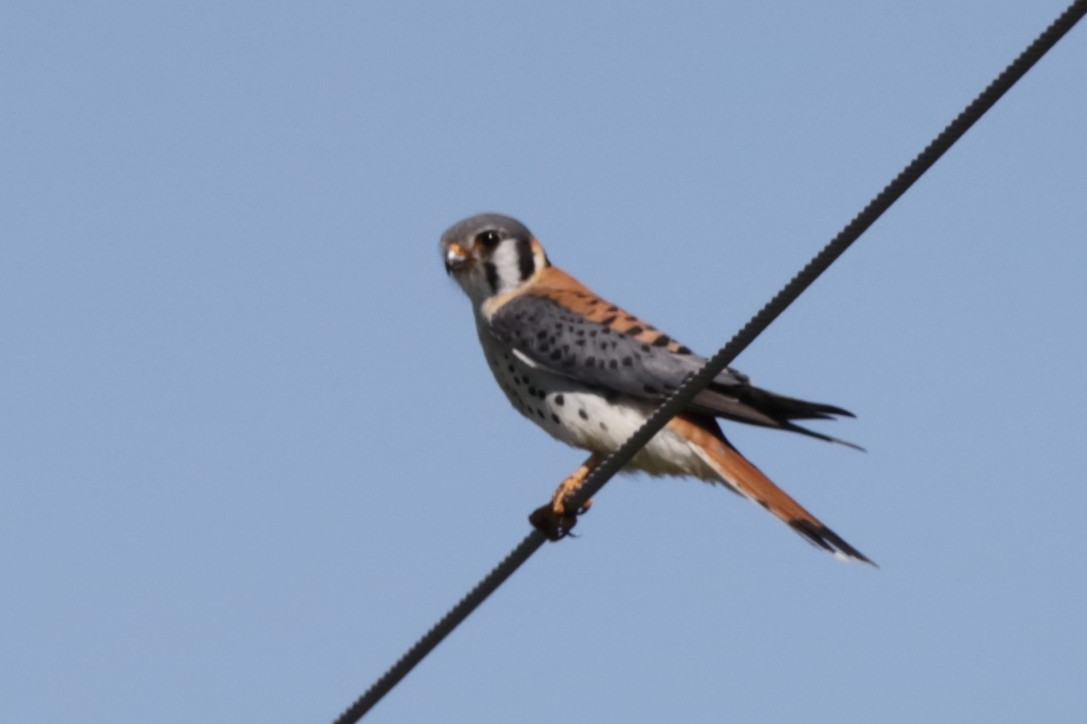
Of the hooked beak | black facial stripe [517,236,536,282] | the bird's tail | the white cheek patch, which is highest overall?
black facial stripe [517,236,536,282]

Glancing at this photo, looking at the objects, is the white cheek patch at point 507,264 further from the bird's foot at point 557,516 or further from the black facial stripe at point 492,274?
the bird's foot at point 557,516

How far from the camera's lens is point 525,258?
A: 7.32m

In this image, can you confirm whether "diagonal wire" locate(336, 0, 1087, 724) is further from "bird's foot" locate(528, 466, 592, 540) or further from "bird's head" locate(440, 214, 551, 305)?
"bird's head" locate(440, 214, 551, 305)

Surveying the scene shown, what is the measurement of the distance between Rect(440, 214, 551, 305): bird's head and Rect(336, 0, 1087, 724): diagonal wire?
209 centimetres

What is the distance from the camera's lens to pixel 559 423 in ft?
21.4

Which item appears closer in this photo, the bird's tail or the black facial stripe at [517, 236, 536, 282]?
the bird's tail

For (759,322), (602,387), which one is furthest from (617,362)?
(759,322)

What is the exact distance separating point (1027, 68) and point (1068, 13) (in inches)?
5.9

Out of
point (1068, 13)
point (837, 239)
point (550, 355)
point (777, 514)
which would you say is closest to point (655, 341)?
point (550, 355)

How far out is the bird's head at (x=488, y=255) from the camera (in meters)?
7.17

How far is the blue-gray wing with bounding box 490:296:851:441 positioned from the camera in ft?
20.1

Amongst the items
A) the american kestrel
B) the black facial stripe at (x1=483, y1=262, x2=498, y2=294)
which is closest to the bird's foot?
the american kestrel

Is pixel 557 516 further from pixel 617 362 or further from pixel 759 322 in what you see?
pixel 759 322

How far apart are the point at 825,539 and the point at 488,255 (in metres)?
1.87
